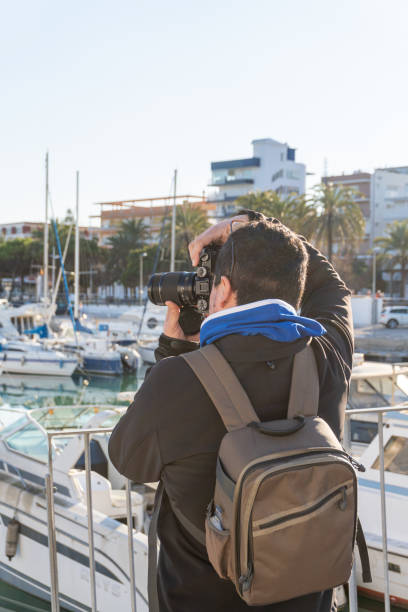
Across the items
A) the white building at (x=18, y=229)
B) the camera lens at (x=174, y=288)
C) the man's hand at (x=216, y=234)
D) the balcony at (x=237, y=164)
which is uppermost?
the balcony at (x=237, y=164)

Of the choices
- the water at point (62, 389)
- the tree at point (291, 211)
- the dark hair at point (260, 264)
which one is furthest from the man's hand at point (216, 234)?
the tree at point (291, 211)

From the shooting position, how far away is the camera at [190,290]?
71.0 inches

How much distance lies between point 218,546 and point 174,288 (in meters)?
0.86

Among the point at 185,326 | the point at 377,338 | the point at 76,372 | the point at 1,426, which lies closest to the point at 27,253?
the point at 76,372

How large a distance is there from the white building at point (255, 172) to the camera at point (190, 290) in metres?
75.6

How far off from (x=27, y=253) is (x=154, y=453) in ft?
219

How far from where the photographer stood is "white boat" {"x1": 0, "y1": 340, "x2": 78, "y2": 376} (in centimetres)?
2516

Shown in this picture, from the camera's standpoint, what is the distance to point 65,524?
608cm

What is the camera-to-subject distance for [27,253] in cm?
6500

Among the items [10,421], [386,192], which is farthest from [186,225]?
[10,421]

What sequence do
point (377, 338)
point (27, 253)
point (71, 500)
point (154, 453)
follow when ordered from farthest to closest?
point (27, 253) < point (377, 338) < point (71, 500) < point (154, 453)

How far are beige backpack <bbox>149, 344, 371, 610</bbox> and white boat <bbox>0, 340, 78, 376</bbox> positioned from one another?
80.3ft

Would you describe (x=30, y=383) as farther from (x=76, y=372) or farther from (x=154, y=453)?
(x=154, y=453)

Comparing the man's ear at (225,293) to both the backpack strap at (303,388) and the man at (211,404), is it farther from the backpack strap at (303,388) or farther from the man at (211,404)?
the backpack strap at (303,388)
